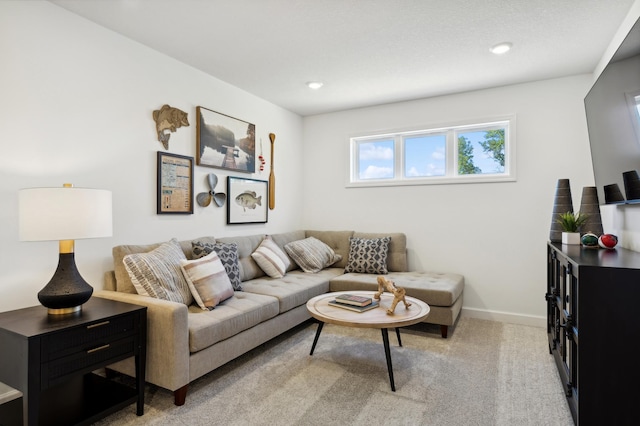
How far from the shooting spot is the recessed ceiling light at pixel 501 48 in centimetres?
276

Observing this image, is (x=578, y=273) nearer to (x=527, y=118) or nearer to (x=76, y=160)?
(x=527, y=118)

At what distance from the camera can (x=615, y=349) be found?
1.54 m

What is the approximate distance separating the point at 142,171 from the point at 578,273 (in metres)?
2.92

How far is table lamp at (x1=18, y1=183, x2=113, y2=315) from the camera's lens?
174cm

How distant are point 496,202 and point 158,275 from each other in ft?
10.8

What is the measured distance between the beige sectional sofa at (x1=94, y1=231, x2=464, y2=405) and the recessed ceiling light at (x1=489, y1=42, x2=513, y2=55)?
80.3 inches

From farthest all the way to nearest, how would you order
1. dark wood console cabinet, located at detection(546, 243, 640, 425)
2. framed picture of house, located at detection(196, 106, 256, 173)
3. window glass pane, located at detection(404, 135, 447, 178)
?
1. window glass pane, located at detection(404, 135, 447, 178)
2. framed picture of house, located at detection(196, 106, 256, 173)
3. dark wood console cabinet, located at detection(546, 243, 640, 425)

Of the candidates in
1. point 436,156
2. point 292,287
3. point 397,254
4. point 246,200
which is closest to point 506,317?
point 397,254

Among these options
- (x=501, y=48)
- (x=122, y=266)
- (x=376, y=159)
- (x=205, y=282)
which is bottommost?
(x=205, y=282)

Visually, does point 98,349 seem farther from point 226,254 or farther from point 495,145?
point 495,145

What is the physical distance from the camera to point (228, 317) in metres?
2.36

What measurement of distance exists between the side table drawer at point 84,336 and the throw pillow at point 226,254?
2.92 feet

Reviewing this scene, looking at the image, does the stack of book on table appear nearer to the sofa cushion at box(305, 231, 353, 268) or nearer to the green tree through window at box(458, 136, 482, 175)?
the sofa cushion at box(305, 231, 353, 268)

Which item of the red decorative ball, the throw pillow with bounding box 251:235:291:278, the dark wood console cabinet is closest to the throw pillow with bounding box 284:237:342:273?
the throw pillow with bounding box 251:235:291:278
